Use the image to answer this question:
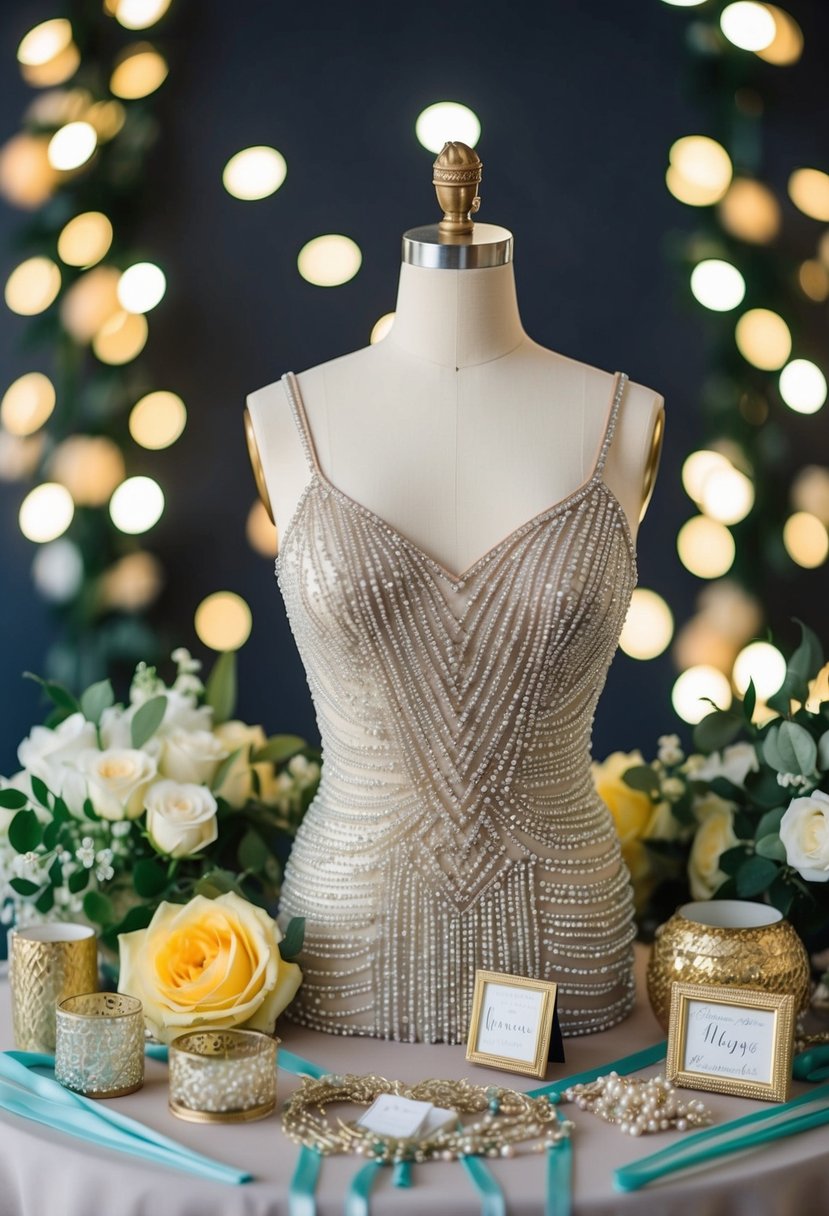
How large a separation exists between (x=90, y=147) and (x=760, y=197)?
1.13 meters

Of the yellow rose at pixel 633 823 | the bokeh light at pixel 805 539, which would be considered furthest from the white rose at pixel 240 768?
the bokeh light at pixel 805 539

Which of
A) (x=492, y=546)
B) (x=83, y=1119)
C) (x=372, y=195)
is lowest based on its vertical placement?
(x=83, y=1119)

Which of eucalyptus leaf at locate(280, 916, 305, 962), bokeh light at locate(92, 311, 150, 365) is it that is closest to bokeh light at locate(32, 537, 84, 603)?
bokeh light at locate(92, 311, 150, 365)

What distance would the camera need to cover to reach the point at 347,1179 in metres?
1.36

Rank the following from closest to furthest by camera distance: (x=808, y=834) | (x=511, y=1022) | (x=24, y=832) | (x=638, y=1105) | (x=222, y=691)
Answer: (x=638, y=1105) → (x=511, y=1022) → (x=808, y=834) → (x=24, y=832) → (x=222, y=691)

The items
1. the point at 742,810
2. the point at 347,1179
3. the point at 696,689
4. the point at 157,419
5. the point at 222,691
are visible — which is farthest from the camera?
the point at 696,689

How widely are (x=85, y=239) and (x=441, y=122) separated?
2.05 feet

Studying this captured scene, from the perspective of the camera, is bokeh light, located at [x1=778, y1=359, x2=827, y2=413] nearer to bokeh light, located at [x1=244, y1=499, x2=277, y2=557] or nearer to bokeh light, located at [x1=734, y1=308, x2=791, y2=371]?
bokeh light, located at [x1=734, y1=308, x2=791, y2=371]

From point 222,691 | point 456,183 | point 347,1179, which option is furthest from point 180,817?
point 456,183

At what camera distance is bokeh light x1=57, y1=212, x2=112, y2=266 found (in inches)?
97.4

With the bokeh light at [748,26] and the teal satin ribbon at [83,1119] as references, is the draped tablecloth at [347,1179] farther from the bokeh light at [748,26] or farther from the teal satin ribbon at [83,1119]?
the bokeh light at [748,26]

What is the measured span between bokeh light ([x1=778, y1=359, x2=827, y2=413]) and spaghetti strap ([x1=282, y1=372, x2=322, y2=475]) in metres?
1.19

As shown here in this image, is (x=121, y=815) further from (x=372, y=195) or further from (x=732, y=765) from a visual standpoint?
(x=372, y=195)

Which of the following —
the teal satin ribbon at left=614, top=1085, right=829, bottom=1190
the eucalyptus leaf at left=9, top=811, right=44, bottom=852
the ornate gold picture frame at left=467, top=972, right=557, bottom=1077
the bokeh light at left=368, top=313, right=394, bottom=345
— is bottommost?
the teal satin ribbon at left=614, top=1085, right=829, bottom=1190
